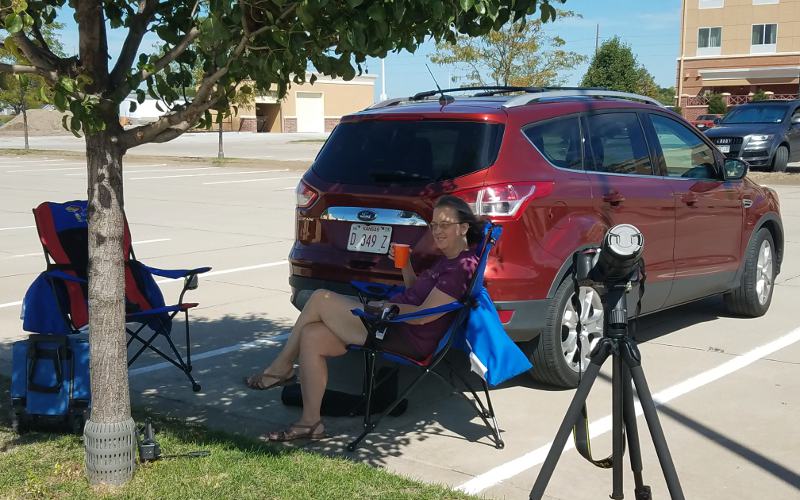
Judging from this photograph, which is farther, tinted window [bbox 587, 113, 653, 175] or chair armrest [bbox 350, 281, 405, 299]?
tinted window [bbox 587, 113, 653, 175]

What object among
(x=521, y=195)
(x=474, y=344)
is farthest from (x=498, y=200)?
(x=474, y=344)

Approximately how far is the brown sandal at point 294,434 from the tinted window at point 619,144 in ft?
8.35

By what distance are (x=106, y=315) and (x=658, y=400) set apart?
327 cm

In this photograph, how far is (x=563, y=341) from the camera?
5934 millimetres

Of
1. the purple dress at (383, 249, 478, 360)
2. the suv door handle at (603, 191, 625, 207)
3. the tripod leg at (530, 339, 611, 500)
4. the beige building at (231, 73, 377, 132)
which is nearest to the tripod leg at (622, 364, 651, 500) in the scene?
the tripod leg at (530, 339, 611, 500)

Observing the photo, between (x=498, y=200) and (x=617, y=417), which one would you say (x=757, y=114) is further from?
(x=617, y=417)

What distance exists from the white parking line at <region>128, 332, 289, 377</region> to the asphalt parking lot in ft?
0.04

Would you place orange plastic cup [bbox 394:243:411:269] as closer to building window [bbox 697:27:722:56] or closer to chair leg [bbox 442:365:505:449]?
chair leg [bbox 442:365:505:449]

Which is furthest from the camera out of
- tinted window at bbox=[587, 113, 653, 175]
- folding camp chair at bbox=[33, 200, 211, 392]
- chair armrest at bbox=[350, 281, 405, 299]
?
tinted window at bbox=[587, 113, 653, 175]

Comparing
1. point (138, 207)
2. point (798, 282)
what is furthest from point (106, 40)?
point (138, 207)

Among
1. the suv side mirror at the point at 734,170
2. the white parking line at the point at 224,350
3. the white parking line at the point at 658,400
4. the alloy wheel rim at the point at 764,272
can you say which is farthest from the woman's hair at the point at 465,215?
the alloy wheel rim at the point at 764,272

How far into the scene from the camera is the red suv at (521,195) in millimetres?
5527

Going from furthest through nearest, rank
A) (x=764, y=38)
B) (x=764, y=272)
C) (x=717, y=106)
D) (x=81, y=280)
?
(x=764, y=38), (x=717, y=106), (x=764, y=272), (x=81, y=280)

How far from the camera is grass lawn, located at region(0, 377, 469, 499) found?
13.9ft
